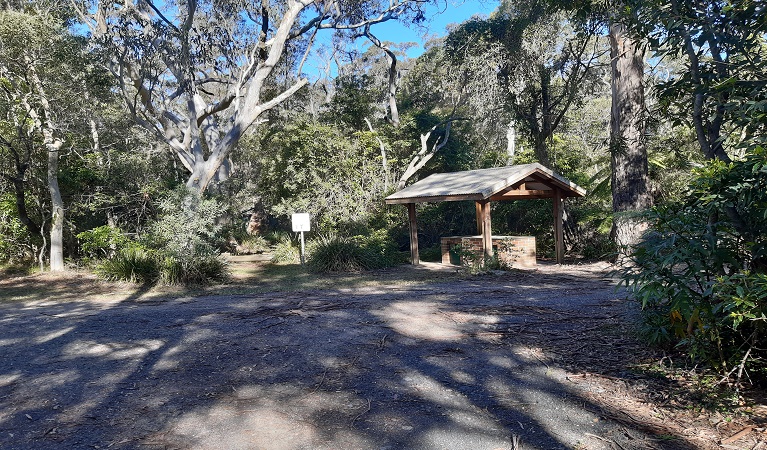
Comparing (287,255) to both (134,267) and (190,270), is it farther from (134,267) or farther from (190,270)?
(134,267)

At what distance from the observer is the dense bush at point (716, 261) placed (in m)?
3.70

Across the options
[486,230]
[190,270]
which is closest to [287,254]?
[190,270]

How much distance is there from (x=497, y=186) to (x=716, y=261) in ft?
32.3

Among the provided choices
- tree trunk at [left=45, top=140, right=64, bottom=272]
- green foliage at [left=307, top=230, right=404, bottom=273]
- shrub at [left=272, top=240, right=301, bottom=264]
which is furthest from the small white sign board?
tree trunk at [left=45, top=140, right=64, bottom=272]

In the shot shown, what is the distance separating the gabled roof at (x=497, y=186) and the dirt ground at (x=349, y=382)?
612 cm

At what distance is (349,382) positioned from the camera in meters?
4.74

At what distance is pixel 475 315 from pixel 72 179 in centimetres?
A: 1376

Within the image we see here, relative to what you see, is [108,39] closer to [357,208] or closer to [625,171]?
Result: [357,208]

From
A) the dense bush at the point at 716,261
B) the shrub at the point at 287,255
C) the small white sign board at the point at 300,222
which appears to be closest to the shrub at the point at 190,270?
the small white sign board at the point at 300,222

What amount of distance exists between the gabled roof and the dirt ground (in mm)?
6120

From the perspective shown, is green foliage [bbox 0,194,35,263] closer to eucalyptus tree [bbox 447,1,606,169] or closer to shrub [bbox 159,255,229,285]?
shrub [bbox 159,255,229,285]

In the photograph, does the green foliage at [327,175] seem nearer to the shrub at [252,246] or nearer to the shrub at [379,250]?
the shrub at [379,250]

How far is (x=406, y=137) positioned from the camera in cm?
2316

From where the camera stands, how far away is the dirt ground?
145 inches
